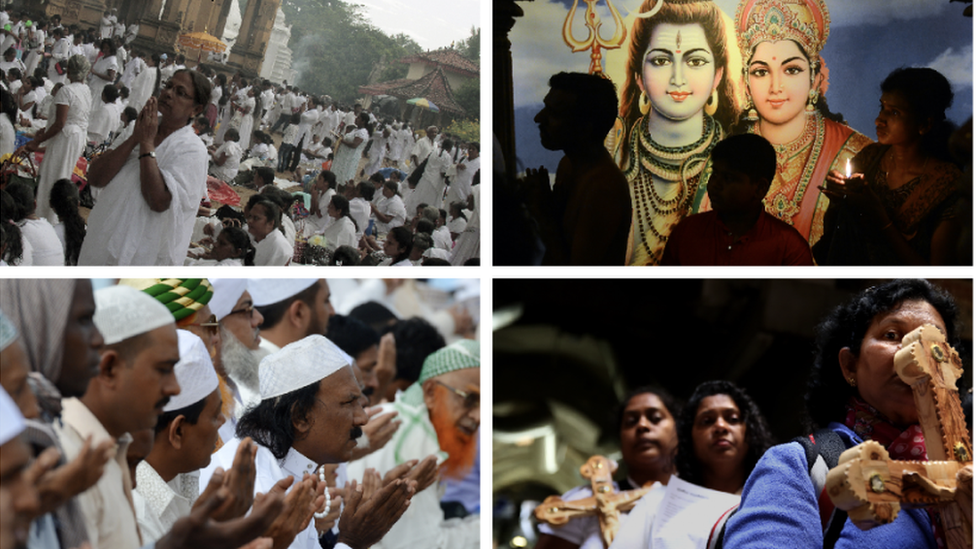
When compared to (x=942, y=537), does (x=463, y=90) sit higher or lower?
higher

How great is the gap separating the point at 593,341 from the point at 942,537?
1.05 metres

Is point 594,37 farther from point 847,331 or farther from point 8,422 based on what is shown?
point 8,422

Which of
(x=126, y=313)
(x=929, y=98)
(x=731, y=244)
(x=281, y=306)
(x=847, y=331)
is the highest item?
(x=929, y=98)

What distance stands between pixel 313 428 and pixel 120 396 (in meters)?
0.54

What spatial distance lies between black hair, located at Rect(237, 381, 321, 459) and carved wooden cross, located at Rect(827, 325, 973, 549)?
1.45 meters

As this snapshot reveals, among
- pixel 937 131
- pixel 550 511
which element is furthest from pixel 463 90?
pixel 937 131

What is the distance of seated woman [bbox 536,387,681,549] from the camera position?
105 inches

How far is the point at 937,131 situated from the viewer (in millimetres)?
2771

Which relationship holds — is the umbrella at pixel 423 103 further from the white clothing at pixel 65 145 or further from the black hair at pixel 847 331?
the black hair at pixel 847 331

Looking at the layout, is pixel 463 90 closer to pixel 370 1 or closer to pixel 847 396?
pixel 370 1

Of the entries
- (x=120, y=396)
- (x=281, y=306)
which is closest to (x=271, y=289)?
(x=281, y=306)

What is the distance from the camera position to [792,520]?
212 centimetres

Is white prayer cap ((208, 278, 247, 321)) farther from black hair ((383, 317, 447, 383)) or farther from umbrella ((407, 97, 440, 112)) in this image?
umbrella ((407, 97, 440, 112))

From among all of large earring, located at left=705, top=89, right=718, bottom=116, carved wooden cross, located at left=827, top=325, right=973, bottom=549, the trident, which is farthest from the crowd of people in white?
carved wooden cross, located at left=827, top=325, right=973, bottom=549
